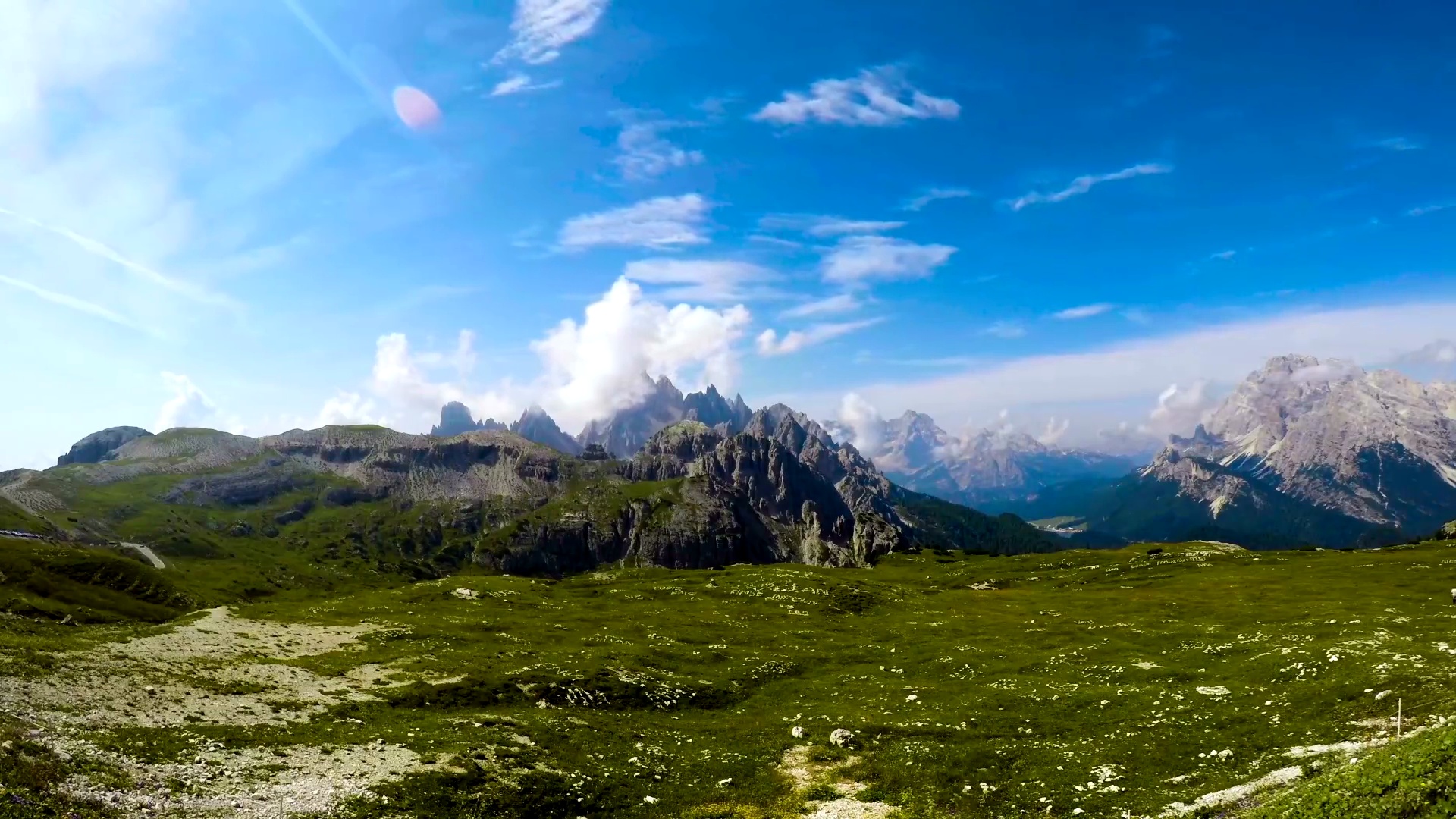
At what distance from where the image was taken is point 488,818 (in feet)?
94.1

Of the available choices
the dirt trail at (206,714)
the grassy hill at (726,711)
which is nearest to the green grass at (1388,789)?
the grassy hill at (726,711)

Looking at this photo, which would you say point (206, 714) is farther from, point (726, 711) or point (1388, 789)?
point (1388, 789)

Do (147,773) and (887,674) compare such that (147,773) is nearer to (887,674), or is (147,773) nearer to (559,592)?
(887,674)

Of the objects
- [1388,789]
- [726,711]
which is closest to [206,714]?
[726,711]

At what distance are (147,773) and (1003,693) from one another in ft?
157

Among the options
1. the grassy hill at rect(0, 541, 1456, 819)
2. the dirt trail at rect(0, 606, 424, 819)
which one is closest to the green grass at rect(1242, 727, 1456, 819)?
the grassy hill at rect(0, 541, 1456, 819)

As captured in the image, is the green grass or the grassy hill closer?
the green grass

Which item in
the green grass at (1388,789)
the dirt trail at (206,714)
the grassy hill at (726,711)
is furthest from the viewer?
the grassy hill at (726,711)

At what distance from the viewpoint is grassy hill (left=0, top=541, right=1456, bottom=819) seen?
28.7 meters

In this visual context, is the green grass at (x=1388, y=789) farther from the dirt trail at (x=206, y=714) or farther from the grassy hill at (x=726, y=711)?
the dirt trail at (x=206, y=714)

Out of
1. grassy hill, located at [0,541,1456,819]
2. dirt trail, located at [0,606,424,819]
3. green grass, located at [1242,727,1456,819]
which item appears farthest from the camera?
grassy hill, located at [0,541,1456,819]

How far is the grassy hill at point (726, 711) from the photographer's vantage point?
28.7 meters

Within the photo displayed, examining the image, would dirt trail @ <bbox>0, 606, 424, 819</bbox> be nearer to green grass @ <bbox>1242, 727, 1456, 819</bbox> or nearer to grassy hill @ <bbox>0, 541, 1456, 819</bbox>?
Answer: grassy hill @ <bbox>0, 541, 1456, 819</bbox>

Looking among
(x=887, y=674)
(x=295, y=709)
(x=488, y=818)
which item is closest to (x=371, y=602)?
(x=295, y=709)
